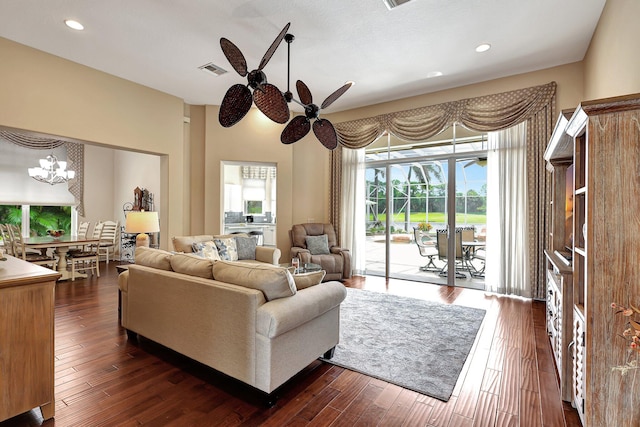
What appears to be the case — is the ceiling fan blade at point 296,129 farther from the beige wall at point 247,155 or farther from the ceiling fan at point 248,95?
the beige wall at point 247,155

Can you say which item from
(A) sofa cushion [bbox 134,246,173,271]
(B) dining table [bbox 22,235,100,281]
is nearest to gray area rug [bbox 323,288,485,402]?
(A) sofa cushion [bbox 134,246,173,271]

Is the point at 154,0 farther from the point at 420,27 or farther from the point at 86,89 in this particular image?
the point at 420,27

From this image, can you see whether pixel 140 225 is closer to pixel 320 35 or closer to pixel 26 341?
pixel 26 341

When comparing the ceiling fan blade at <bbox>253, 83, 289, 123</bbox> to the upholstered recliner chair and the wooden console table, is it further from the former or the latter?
the upholstered recliner chair

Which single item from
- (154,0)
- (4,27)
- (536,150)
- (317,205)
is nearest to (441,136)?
(536,150)

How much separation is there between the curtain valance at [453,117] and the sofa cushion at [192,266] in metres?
4.12

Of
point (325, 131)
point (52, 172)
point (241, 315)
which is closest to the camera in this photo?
point (241, 315)

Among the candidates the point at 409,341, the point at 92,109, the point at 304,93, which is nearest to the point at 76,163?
the point at 92,109

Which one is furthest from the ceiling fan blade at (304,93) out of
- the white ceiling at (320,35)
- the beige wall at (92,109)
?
the beige wall at (92,109)

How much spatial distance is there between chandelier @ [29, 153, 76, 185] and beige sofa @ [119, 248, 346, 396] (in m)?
5.80

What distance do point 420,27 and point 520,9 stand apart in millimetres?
935

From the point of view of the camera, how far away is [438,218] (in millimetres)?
5410

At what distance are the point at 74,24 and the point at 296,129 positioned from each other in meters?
2.58

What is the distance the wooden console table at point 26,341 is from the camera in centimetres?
170
